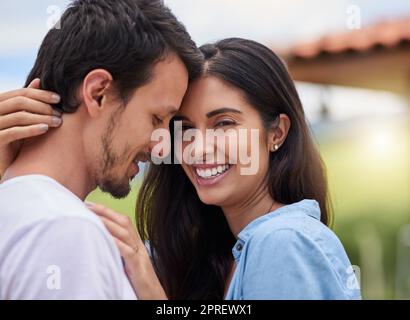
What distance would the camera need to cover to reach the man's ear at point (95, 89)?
170 cm

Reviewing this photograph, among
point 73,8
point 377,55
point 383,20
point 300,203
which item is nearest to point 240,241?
point 300,203

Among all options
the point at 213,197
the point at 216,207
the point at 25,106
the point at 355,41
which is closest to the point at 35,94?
the point at 25,106

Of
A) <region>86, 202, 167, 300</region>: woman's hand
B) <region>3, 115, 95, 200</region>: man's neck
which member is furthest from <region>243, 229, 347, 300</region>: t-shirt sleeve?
<region>3, 115, 95, 200</region>: man's neck

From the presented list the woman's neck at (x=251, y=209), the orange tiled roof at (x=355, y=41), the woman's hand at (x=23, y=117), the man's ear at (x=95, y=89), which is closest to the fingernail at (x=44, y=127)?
the woman's hand at (x=23, y=117)

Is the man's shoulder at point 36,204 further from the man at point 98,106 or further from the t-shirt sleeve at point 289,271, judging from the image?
the t-shirt sleeve at point 289,271

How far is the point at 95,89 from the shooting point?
172 centimetres

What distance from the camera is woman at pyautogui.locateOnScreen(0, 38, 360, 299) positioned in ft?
5.69

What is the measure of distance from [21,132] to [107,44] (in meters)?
0.30

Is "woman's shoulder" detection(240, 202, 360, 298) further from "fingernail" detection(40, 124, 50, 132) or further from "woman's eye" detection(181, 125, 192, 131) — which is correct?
"fingernail" detection(40, 124, 50, 132)

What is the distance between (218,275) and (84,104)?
2.89ft

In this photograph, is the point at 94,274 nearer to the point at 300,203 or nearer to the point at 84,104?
the point at 84,104

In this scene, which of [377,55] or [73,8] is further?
[377,55]

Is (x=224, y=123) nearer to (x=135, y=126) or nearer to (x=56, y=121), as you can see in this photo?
(x=135, y=126)

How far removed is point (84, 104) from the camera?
1.72 m
